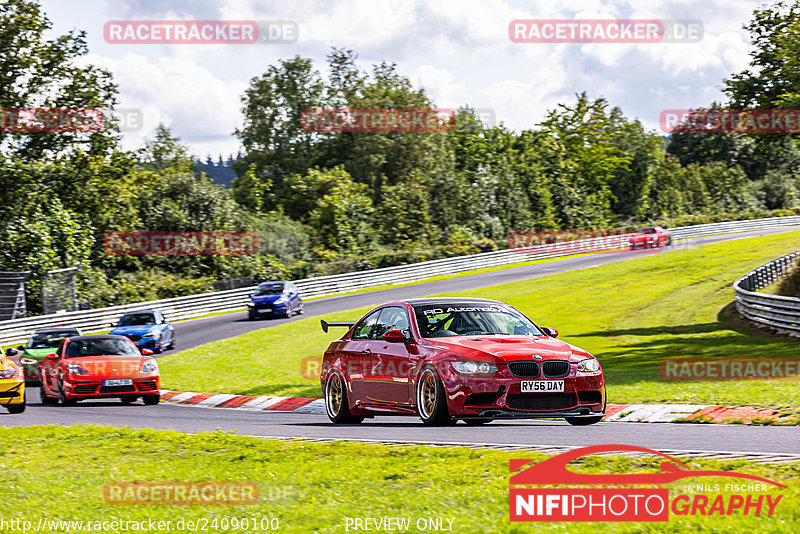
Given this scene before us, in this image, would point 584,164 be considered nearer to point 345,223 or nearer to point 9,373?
point 345,223

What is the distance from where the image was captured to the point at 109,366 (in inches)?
685

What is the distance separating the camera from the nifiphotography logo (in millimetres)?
5727

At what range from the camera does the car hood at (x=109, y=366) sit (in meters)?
17.3

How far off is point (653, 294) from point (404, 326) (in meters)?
27.5

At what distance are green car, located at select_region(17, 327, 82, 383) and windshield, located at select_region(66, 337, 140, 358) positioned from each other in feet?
14.4

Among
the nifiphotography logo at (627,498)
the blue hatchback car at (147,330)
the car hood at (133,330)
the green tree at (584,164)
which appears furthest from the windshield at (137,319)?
the green tree at (584,164)

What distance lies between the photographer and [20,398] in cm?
1571

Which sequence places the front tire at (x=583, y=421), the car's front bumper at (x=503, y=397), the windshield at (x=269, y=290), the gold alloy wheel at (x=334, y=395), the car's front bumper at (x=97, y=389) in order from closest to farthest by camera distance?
the car's front bumper at (x=503, y=397) → the front tire at (x=583, y=421) → the gold alloy wheel at (x=334, y=395) → the car's front bumper at (x=97, y=389) → the windshield at (x=269, y=290)

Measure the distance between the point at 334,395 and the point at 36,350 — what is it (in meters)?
13.2

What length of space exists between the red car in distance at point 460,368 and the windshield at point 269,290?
26862 millimetres

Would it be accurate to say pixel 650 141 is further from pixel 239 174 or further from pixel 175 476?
pixel 175 476

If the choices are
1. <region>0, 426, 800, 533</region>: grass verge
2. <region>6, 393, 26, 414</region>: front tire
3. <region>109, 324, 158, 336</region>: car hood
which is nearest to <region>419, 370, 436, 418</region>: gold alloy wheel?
<region>0, 426, 800, 533</region>: grass verge

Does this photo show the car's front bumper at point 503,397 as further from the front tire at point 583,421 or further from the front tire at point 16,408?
the front tire at point 16,408

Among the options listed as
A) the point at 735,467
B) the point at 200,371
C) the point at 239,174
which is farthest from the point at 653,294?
the point at 239,174
